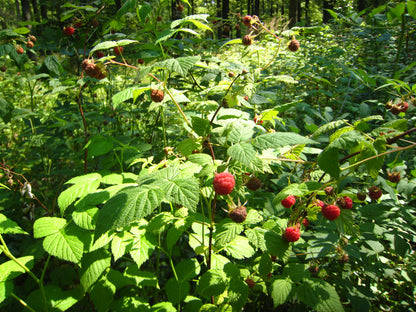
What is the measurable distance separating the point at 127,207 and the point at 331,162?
77 centimetres

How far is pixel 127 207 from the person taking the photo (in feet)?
2.93

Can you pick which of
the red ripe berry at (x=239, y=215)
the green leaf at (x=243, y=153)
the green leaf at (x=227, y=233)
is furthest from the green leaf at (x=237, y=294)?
the green leaf at (x=243, y=153)

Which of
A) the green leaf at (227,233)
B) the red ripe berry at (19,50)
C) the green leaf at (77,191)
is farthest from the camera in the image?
the red ripe berry at (19,50)

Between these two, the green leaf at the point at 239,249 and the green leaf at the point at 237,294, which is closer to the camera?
the green leaf at the point at 237,294

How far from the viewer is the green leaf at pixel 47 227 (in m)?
1.18

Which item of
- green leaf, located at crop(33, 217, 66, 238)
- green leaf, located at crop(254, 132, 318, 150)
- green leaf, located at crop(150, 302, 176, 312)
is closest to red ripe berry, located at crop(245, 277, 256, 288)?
green leaf, located at crop(150, 302, 176, 312)

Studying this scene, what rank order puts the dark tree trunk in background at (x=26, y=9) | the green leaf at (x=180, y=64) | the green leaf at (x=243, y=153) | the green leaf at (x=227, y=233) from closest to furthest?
the green leaf at (x=243, y=153) → the green leaf at (x=180, y=64) → the green leaf at (x=227, y=233) → the dark tree trunk in background at (x=26, y=9)

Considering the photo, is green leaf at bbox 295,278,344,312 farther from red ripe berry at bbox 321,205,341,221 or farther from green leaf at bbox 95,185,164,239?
green leaf at bbox 95,185,164,239

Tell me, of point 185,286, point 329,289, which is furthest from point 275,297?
point 185,286

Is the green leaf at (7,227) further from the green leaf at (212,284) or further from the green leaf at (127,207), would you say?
the green leaf at (212,284)

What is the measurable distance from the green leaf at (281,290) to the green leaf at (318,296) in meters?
0.05

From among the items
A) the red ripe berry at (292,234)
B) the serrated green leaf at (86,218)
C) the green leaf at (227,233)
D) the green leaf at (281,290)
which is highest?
the serrated green leaf at (86,218)

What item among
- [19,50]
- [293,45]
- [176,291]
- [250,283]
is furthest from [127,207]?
[19,50]

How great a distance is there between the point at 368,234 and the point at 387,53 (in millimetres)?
A: 3390
